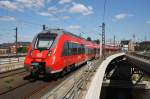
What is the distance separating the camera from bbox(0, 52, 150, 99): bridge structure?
12.3m

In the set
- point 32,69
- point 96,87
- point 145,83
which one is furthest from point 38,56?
point 145,83

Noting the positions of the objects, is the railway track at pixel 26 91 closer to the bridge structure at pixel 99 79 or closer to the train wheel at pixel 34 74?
the bridge structure at pixel 99 79

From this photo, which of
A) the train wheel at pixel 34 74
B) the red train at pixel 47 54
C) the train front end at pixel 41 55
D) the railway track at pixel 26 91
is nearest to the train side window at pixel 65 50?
the red train at pixel 47 54

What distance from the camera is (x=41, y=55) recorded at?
747 inches

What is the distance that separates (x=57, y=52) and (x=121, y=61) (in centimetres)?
6840

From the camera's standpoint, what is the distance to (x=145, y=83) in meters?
54.1

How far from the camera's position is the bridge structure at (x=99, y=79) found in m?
12.3

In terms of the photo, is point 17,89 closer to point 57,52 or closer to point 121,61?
point 57,52

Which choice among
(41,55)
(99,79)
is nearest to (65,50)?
(41,55)

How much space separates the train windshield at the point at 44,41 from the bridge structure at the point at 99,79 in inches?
108

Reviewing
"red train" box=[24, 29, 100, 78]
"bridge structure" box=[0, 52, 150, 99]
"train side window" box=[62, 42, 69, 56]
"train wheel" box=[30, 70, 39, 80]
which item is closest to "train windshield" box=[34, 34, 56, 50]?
"red train" box=[24, 29, 100, 78]

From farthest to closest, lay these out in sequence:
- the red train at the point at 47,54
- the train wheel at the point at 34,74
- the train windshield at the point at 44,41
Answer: the train windshield at the point at 44,41
the train wheel at the point at 34,74
the red train at the point at 47,54

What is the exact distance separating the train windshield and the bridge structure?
2753mm

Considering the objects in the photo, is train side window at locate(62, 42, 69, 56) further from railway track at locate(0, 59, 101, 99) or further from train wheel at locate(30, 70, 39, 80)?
railway track at locate(0, 59, 101, 99)
